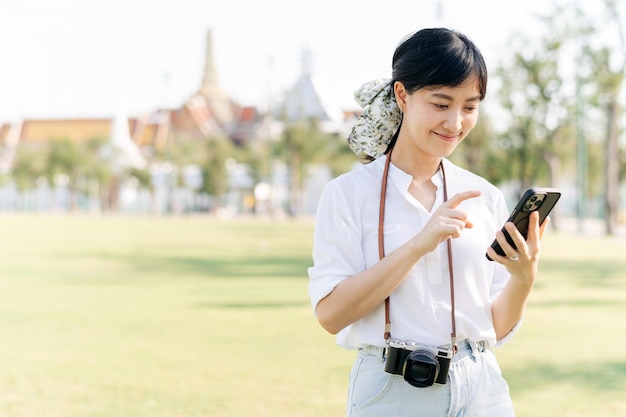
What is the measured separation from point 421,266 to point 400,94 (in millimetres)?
453

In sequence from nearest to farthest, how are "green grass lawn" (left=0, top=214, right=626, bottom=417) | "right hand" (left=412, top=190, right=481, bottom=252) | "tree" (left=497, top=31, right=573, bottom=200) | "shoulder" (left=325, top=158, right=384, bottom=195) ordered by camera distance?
"right hand" (left=412, top=190, right=481, bottom=252)
"shoulder" (left=325, top=158, right=384, bottom=195)
"green grass lawn" (left=0, top=214, right=626, bottom=417)
"tree" (left=497, top=31, right=573, bottom=200)

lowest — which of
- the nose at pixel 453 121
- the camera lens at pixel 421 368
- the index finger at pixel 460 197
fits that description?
the camera lens at pixel 421 368

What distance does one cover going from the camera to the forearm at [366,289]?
2307 millimetres

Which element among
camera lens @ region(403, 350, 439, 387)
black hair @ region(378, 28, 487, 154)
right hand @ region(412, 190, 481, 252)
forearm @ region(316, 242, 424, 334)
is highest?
black hair @ region(378, 28, 487, 154)

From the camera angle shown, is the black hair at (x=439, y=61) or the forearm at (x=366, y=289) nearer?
the forearm at (x=366, y=289)

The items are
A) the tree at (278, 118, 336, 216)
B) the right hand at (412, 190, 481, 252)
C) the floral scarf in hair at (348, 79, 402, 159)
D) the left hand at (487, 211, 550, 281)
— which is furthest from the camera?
the tree at (278, 118, 336, 216)

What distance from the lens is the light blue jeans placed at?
242 cm

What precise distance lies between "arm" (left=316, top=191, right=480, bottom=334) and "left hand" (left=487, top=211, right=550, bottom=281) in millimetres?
97

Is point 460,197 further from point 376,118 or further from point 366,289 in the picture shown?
point 376,118

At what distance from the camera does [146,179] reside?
74.1 metres

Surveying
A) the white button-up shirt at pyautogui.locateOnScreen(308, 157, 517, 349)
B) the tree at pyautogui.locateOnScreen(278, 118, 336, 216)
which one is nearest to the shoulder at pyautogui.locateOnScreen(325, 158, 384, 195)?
the white button-up shirt at pyautogui.locateOnScreen(308, 157, 517, 349)

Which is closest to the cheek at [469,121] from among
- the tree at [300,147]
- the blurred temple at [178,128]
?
the tree at [300,147]

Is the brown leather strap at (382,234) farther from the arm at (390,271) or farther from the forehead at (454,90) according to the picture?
the forehead at (454,90)

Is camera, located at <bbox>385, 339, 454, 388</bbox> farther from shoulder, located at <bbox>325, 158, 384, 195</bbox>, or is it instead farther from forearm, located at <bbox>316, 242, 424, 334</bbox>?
shoulder, located at <bbox>325, 158, 384, 195</bbox>
